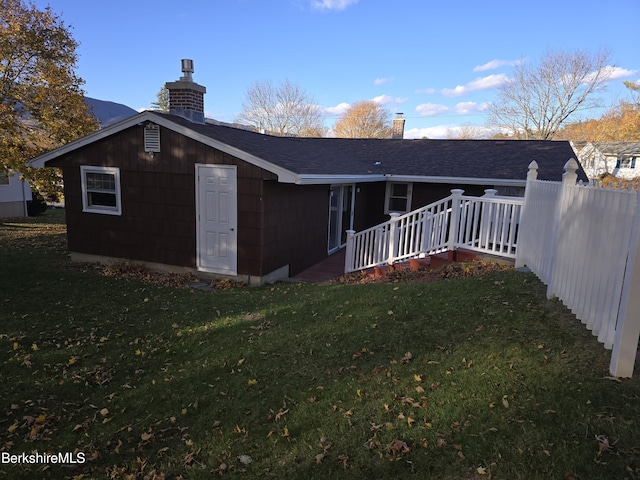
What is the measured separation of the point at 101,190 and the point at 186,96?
316 cm

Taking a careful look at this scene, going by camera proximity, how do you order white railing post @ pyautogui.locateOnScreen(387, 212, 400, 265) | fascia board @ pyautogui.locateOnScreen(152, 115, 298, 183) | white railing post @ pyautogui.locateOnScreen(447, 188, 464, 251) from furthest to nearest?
white railing post @ pyautogui.locateOnScreen(387, 212, 400, 265)
fascia board @ pyautogui.locateOnScreen(152, 115, 298, 183)
white railing post @ pyautogui.locateOnScreen(447, 188, 464, 251)

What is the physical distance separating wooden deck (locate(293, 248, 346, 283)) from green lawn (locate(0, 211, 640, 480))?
3044 millimetres

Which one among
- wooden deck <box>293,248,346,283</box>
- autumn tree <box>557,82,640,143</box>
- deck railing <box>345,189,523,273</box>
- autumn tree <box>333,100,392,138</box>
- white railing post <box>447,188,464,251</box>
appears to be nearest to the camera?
deck railing <box>345,189,523,273</box>

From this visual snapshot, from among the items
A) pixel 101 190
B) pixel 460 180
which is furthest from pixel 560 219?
pixel 101 190

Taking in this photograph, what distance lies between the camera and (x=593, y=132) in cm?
4188

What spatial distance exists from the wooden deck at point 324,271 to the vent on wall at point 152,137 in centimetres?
441

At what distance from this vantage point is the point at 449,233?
802cm

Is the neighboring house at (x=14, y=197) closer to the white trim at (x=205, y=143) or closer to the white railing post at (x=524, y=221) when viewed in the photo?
the white trim at (x=205, y=143)

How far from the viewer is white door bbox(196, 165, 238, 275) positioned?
870 cm

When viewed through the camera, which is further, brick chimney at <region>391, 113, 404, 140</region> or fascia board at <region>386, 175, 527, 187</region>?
brick chimney at <region>391, 113, 404, 140</region>

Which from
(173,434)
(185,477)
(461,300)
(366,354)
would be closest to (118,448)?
(173,434)

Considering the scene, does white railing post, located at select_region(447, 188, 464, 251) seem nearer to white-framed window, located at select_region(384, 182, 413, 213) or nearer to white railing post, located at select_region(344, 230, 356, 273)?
white railing post, located at select_region(344, 230, 356, 273)

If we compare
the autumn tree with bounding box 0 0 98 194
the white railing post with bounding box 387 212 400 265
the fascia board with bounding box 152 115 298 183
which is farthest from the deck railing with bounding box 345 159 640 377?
the autumn tree with bounding box 0 0 98 194

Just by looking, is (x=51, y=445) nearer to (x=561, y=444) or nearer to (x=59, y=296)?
(x=561, y=444)
